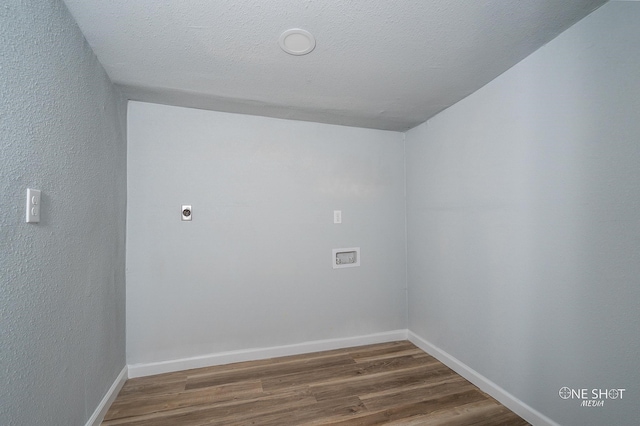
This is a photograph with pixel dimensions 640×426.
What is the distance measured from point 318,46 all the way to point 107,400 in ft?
7.87

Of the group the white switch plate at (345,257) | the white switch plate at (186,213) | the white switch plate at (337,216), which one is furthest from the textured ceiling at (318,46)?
the white switch plate at (345,257)

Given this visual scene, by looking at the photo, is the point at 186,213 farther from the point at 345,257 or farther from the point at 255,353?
the point at 345,257

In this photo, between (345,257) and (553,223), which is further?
(345,257)

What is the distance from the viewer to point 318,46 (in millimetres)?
1372

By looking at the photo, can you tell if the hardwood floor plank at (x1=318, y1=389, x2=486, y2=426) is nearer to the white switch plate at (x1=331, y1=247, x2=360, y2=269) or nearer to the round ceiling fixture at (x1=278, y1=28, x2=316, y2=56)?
the white switch plate at (x1=331, y1=247, x2=360, y2=269)

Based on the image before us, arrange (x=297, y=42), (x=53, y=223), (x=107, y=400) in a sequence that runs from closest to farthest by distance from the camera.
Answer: (x=53, y=223), (x=297, y=42), (x=107, y=400)

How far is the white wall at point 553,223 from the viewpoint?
1087 mm

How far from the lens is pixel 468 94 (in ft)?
6.18

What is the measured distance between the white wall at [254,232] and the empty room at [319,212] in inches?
0.7

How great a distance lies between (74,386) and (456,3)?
2.46 meters

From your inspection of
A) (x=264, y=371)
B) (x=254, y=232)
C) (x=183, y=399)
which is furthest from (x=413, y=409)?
(x=254, y=232)

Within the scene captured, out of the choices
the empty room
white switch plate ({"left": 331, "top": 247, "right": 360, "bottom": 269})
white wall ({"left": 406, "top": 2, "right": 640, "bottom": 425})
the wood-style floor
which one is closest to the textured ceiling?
the empty room

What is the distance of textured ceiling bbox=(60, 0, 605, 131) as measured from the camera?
1.14 meters

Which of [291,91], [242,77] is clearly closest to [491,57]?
[291,91]
